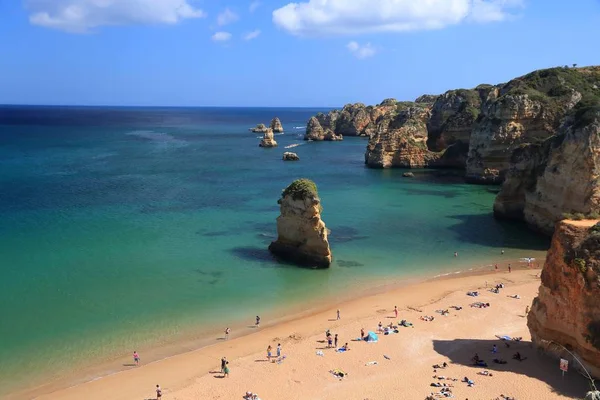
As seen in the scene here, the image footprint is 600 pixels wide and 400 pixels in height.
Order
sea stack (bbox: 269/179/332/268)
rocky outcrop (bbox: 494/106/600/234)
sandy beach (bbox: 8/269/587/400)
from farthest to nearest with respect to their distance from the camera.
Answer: rocky outcrop (bbox: 494/106/600/234), sea stack (bbox: 269/179/332/268), sandy beach (bbox: 8/269/587/400)

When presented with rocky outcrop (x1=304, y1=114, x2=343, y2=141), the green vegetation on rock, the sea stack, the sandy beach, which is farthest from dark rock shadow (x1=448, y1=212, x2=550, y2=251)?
rocky outcrop (x1=304, y1=114, x2=343, y2=141)

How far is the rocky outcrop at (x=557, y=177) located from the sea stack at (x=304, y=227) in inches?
815

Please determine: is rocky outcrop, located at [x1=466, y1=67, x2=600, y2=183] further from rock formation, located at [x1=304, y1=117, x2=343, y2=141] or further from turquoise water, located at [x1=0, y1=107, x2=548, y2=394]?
rock formation, located at [x1=304, y1=117, x2=343, y2=141]

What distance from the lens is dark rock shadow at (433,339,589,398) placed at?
19845 mm

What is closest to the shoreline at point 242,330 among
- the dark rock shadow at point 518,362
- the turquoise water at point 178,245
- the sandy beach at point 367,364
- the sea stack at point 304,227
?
the sandy beach at point 367,364

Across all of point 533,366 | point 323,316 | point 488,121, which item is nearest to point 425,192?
point 488,121

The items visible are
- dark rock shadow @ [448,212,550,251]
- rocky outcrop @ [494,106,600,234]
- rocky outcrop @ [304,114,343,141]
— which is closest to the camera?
rocky outcrop @ [494,106,600,234]

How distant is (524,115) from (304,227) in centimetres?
4199

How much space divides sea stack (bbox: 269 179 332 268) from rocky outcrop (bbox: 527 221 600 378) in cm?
1639

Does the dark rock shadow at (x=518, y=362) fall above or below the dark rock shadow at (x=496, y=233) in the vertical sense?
below

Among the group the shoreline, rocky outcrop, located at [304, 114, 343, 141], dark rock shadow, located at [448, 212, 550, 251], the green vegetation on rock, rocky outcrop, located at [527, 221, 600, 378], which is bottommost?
the shoreline

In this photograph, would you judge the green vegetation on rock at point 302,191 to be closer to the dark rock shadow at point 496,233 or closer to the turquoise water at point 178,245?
the turquoise water at point 178,245

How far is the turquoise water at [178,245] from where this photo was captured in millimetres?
27469

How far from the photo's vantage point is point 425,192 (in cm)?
6456
